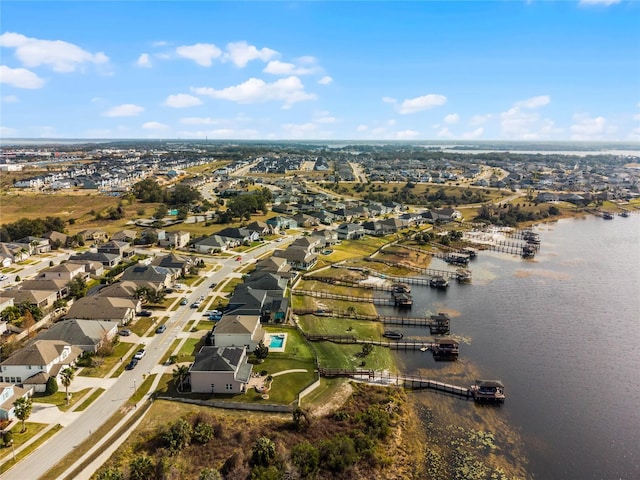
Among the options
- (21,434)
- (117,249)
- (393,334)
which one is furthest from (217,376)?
(117,249)

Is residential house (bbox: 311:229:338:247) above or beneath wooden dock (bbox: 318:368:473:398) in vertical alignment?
above

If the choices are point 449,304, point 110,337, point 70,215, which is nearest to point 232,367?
point 110,337

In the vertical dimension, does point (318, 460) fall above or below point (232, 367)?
below

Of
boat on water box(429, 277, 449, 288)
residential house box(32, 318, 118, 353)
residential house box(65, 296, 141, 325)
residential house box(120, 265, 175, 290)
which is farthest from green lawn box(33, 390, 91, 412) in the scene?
boat on water box(429, 277, 449, 288)

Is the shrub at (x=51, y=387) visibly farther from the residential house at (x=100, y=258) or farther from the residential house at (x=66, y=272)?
the residential house at (x=100, y=258)

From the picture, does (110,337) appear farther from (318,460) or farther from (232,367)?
(318,460)

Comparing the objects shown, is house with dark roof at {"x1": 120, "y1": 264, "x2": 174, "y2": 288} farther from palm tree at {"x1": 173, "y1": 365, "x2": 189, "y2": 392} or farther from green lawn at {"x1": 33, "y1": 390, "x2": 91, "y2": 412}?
palm tree at {"x1": 173, "y1": 365, "x2": 189, "y2": 392}
